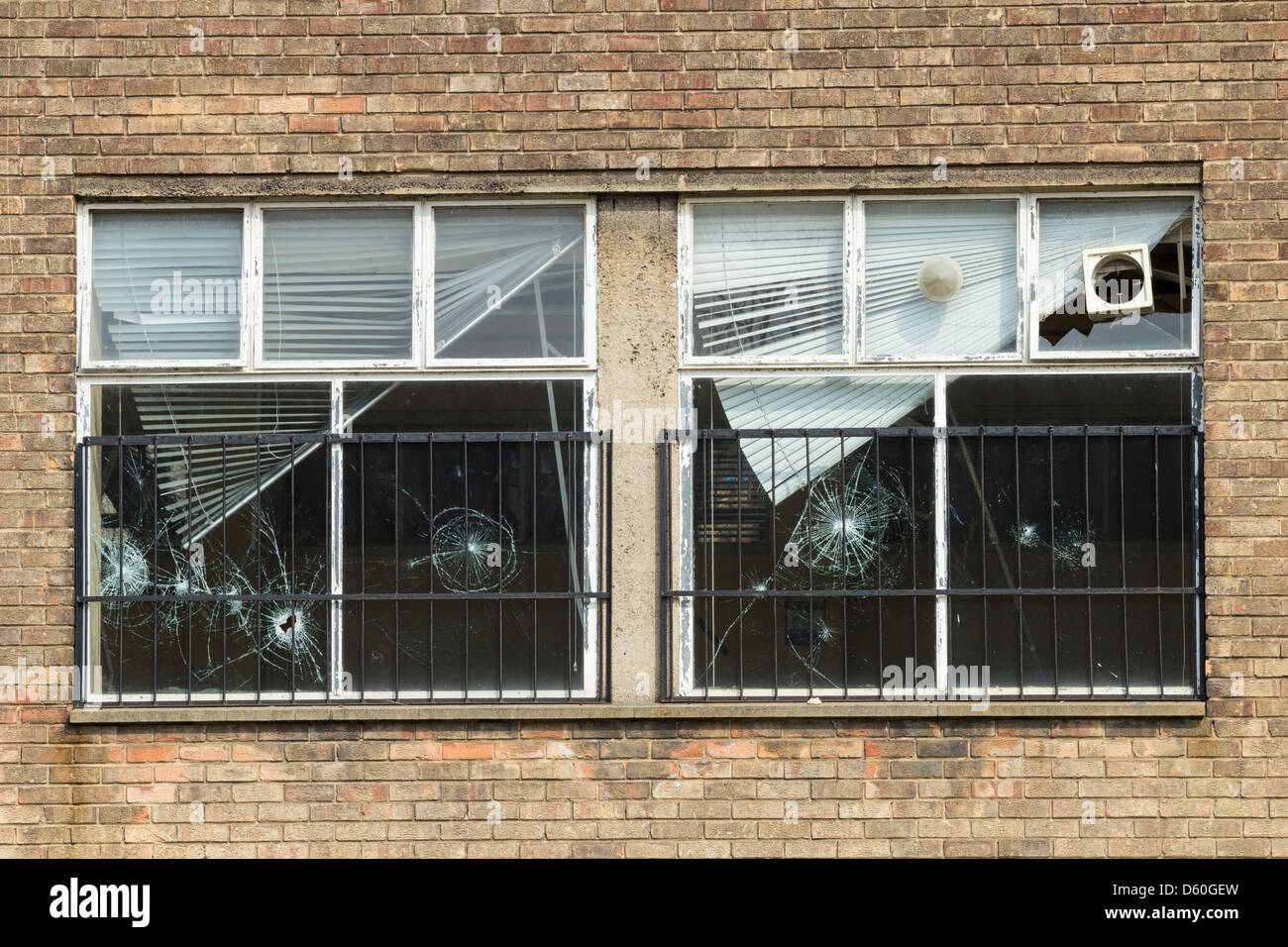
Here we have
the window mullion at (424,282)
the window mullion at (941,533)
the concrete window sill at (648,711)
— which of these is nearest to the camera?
the concrete window sill at (648,711)

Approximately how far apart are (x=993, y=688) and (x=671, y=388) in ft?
6.45

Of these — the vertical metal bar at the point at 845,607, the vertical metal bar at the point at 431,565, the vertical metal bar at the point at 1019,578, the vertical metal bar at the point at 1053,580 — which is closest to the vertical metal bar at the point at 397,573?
the vertical metal bar at the point at 431,565

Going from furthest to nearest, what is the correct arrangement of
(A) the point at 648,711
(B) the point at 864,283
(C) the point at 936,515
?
1. (B) the point at 864,283
2. (C) the point at 936,515
3. (A) the point at 648,711

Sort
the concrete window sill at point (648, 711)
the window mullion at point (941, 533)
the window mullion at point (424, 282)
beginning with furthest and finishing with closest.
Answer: the window mullion at point (424, 282), the window mullion at point (941, 533), the concrete window sill at point (648, 711)

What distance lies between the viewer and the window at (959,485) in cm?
545

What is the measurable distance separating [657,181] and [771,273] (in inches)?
26.2

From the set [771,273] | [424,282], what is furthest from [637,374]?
[424,282]

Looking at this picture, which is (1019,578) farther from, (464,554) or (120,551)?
(120,551)

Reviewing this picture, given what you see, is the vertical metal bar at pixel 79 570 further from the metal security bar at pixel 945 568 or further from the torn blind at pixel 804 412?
the torn blind at pixel 804 412

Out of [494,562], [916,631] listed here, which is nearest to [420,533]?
[494,562]

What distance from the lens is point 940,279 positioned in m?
5.58

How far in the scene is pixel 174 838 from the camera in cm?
543

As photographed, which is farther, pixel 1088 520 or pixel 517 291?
pixel 517 291

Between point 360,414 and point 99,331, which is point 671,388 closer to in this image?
point 360,414
